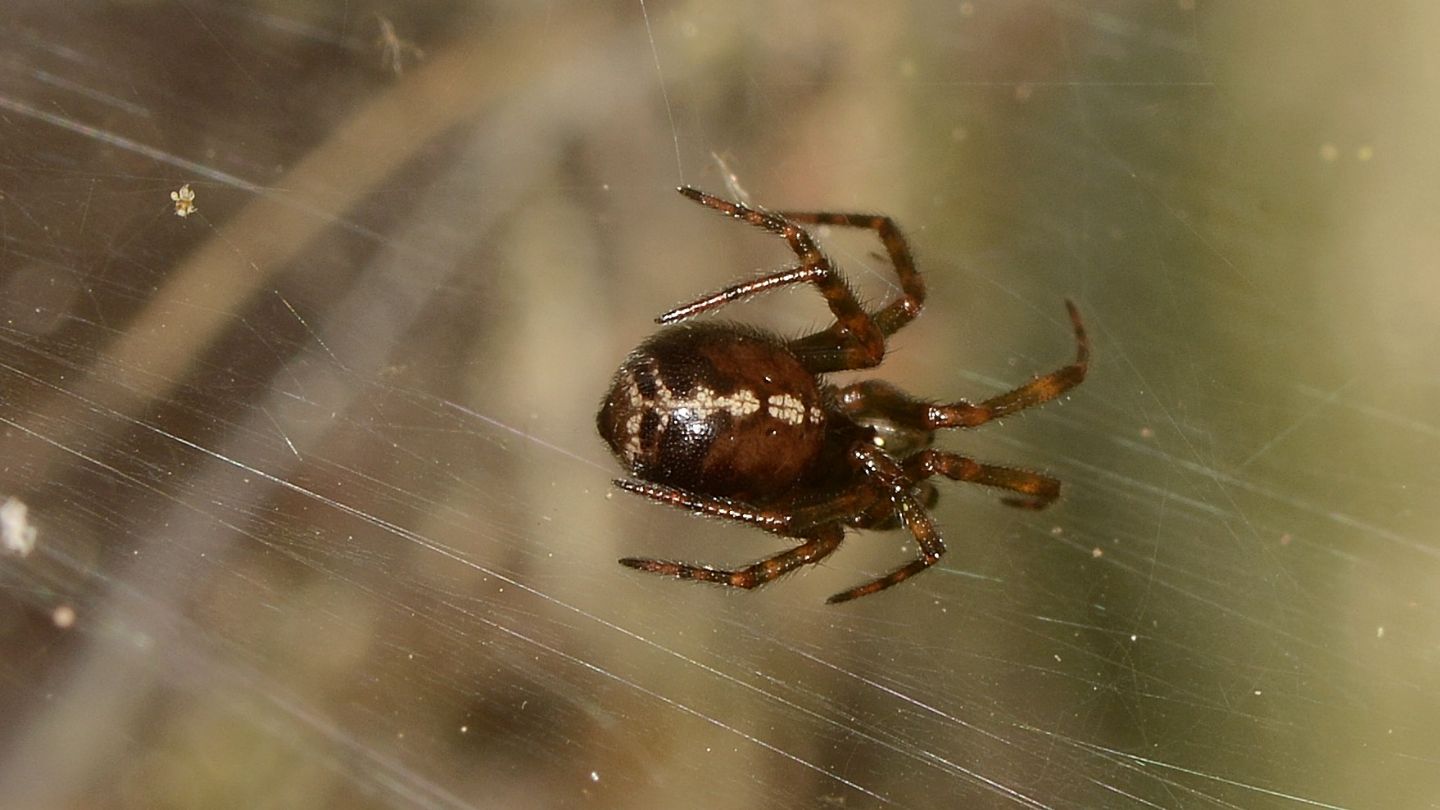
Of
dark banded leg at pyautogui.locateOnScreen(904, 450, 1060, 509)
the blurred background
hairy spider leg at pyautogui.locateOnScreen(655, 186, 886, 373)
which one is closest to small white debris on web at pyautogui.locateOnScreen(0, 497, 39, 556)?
the blurred background

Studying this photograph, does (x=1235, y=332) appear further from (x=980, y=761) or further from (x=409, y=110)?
(x=409, y=110)

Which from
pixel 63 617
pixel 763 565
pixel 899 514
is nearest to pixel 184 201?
pixel 63 617

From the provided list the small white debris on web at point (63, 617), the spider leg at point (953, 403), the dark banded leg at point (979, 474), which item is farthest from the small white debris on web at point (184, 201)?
the dark banded leg at point (979, 474)

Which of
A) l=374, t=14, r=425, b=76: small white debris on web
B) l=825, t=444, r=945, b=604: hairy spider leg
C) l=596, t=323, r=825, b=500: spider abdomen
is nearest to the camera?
l=596, t=323, r=825, b=500: spider abdomen

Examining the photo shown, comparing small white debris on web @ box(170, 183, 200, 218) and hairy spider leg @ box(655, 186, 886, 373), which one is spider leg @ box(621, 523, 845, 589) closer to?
hairy spider leg @ box(655, 186, 886, 373)

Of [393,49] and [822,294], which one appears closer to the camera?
[822,294]

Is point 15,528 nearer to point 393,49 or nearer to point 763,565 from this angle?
point 393,49
